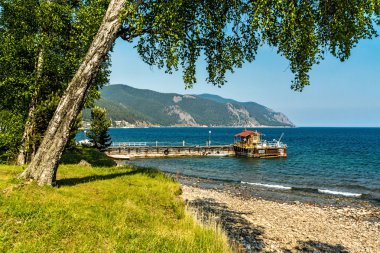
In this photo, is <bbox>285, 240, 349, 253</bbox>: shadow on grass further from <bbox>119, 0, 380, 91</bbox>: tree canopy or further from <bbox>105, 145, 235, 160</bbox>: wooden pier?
<bbox>105, 145, 235, 160</bbox>: wooden pier

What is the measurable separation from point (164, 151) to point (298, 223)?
196 ft

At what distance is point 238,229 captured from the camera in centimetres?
1576

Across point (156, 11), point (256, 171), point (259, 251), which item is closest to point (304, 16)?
point (156, 11)

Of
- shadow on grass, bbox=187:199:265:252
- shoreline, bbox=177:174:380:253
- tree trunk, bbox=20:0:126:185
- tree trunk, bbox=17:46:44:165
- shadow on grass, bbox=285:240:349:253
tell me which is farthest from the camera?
tree trunk, bbox=17:46:44:165

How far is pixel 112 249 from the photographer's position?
6.76 meters

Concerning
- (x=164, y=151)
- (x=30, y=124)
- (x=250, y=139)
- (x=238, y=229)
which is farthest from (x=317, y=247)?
(x=250, y=139)

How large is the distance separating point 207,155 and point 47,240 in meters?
72.6

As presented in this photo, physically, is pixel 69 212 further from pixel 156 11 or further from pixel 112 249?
pixel 156 11

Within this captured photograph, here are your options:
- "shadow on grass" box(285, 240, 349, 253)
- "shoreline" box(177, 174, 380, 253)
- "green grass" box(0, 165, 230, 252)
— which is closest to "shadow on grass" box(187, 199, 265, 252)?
"shoreline" box(177, 174, 380, 253)

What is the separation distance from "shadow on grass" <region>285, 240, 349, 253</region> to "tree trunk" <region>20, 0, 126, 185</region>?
11406 millimetres

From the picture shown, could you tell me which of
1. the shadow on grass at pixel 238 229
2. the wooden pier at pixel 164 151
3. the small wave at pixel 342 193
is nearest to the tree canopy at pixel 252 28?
the shadow on grass at pixel 238 229

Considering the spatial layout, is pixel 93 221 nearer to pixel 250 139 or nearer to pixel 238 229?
pixel 238 229

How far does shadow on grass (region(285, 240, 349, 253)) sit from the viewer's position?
14078 mm

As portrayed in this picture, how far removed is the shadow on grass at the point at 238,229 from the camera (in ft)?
42.2
